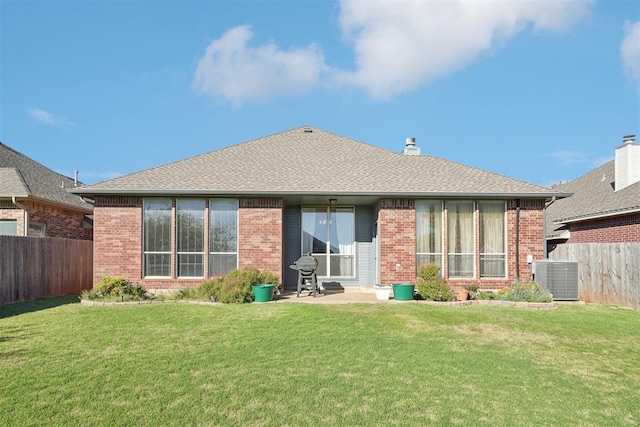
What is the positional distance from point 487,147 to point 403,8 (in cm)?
828

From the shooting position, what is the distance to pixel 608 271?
11789 millimetres

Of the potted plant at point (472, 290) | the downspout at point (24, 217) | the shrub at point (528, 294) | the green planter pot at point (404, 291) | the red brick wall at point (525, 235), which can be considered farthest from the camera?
the downspout at point (24, 217)

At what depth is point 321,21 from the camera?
598 inches

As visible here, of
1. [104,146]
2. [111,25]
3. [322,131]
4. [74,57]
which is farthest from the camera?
[104,146]

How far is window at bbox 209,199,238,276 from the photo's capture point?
12500 mm

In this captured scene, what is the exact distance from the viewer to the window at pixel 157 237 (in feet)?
40.7

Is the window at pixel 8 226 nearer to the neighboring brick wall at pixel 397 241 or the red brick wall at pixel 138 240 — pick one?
the red brick wall at pixel 138 240

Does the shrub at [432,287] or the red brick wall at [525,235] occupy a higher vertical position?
the red brick wall at [525,235]

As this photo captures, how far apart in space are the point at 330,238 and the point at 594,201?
10.9 metres

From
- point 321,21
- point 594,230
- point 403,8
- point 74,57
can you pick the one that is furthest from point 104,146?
point 594,230

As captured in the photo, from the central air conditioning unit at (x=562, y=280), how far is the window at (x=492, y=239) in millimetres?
1244

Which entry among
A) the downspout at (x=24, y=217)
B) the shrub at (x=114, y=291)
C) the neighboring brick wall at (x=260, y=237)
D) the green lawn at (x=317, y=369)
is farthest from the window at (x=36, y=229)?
the neighboring brick wall at (x=260, y=237)

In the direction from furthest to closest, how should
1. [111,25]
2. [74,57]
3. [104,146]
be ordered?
[104,146] < [74,57] < [111,25]

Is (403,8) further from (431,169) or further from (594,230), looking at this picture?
(594,230)
